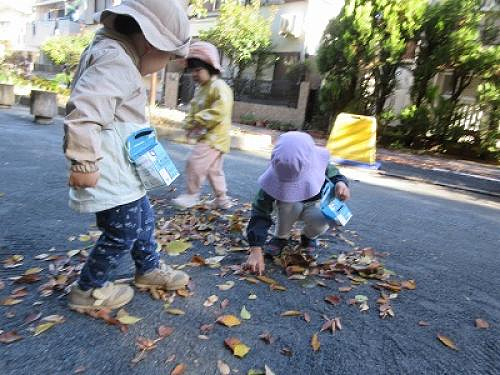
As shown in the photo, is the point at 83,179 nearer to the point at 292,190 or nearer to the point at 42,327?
the point at 42,327

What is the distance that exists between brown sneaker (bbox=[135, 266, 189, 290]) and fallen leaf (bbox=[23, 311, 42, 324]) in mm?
488

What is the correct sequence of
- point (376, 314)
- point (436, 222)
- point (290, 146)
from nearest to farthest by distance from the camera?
point (376, 314) → point (290, 146) → point (436, 222)

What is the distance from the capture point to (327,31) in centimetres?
1267

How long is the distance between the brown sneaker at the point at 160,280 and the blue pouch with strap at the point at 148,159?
526mm

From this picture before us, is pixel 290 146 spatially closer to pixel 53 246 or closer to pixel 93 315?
pixel 93 315

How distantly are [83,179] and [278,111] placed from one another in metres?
14.5

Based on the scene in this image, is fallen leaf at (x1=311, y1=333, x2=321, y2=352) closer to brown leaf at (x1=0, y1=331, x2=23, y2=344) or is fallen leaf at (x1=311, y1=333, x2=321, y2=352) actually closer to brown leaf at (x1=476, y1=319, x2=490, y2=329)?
brown leaf at (x1=476, y1=319, x2=490, y2=329)

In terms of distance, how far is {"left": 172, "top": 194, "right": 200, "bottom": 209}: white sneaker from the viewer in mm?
3853

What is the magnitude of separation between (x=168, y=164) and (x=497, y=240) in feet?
11.1

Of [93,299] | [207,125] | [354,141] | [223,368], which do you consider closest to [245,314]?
[223,368]

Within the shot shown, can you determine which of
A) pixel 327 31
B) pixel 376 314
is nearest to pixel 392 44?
pixel 327 31

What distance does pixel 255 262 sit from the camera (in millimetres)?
2572

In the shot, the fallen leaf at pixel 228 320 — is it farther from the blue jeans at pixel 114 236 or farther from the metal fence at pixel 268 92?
the metal fence at pixel 268 92

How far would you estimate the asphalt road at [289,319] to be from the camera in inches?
67.0
